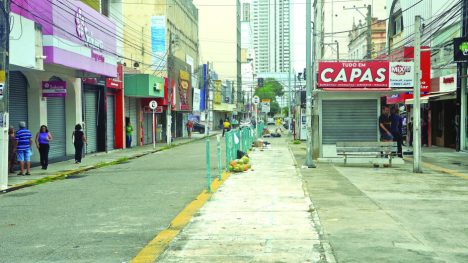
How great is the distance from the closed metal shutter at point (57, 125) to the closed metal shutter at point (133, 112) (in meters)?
9.55

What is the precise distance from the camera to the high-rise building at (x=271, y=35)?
318 ft

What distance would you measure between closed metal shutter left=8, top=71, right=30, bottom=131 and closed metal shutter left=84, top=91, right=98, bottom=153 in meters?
5.89

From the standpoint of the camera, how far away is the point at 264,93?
12438cm

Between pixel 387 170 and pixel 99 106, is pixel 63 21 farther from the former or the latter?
pixel 387 170

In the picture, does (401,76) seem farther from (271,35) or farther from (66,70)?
(271,35)

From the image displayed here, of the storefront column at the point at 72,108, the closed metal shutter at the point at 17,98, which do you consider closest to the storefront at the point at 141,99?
the storefront column at the point at 72,108

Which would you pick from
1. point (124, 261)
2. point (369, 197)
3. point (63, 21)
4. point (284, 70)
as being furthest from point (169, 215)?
point (284, 70)

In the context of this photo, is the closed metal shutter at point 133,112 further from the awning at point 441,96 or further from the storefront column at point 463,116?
the storefront column at point 463,116

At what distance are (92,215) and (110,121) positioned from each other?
22589 millimetres

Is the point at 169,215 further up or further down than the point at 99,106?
further down

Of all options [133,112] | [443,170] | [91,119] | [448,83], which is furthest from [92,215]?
[133,112]

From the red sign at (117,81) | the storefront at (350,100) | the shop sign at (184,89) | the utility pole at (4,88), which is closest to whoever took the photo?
the utility pole at (4,88)

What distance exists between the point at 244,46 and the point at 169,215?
5409 inches

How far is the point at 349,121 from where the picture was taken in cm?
2036
